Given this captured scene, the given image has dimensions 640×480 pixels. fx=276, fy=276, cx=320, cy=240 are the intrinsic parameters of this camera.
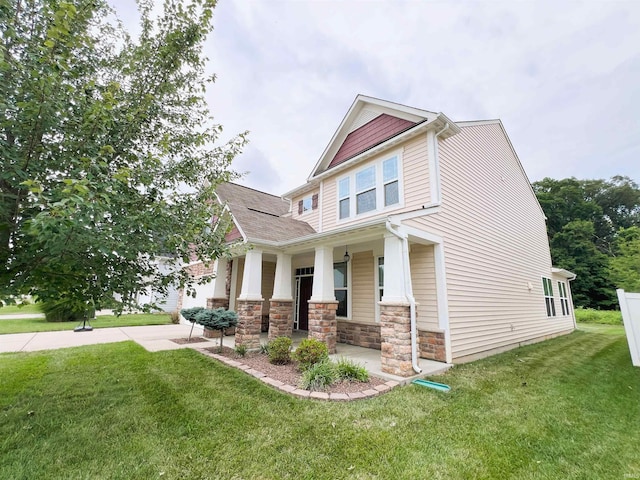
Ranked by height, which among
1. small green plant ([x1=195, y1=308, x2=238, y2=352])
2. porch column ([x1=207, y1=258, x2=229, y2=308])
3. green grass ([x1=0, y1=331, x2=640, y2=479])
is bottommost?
green grass ([x1=0, y1=331, x2=640, y2=479])

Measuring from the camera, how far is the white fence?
22.1 ft

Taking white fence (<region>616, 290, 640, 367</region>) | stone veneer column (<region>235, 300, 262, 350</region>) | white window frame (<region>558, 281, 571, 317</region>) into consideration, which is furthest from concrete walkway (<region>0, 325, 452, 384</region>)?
white window frame (<region>558, 281, 571, 317</region>)

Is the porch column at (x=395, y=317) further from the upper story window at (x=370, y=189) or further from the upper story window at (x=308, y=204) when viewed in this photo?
the upper story window at (x=308, y=204)

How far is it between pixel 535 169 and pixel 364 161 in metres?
37.0

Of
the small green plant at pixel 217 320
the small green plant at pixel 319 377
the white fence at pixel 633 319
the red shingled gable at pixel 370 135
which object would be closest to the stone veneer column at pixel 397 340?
the small green plant at pixel 319 377

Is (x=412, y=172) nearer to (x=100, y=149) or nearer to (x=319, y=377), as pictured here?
(x=319, y=377)

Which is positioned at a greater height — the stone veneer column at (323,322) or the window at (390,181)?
the window at (390,181)

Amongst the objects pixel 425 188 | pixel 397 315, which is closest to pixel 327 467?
pixel 397 315

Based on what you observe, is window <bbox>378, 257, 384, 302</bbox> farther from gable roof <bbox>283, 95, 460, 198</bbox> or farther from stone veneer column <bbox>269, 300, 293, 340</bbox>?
gable roof <bbox>283, 95, 460, 198</bbox>

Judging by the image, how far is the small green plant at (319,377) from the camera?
4.73m

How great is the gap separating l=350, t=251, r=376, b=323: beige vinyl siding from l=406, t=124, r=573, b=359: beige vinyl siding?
7.37 feet

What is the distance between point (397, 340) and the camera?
Answer: 5402mm

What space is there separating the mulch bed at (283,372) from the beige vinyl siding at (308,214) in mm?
5003

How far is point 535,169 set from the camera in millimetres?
34531
